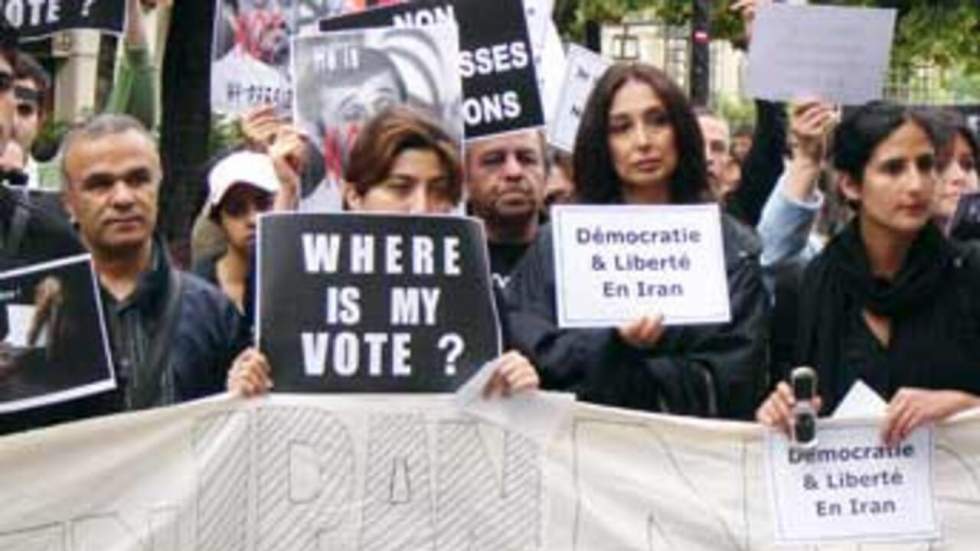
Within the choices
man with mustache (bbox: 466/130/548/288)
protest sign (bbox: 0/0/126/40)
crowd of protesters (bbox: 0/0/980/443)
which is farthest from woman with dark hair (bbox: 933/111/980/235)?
protest sign (bbox: 0/0/126/40)

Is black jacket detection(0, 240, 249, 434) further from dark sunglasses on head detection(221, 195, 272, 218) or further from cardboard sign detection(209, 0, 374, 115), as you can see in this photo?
cardboard sign detection(209, 0, 374, 115)

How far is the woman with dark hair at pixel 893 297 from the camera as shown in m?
4.98

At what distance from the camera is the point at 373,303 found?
4688mm

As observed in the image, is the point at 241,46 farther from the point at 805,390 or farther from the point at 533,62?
the point at 805,390

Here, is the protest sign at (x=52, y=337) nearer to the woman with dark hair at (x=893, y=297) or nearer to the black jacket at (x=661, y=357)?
the black jacket at (x=661, y=357)

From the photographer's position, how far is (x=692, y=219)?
5.01m

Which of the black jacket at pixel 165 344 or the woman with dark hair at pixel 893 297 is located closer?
the black jacket at pixel 165 344

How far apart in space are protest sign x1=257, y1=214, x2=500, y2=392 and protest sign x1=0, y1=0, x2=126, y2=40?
→ 2.33 meters

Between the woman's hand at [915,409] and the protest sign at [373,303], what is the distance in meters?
0.86

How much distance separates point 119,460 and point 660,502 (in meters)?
1.15

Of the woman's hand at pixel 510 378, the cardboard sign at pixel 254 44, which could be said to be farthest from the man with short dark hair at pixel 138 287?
the cardboard sign at pixel 254 44

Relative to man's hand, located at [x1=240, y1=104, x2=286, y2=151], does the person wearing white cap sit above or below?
below

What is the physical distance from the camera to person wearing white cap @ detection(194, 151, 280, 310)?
6316mm

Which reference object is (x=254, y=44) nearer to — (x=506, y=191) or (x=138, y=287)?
(x=506, y=191)
